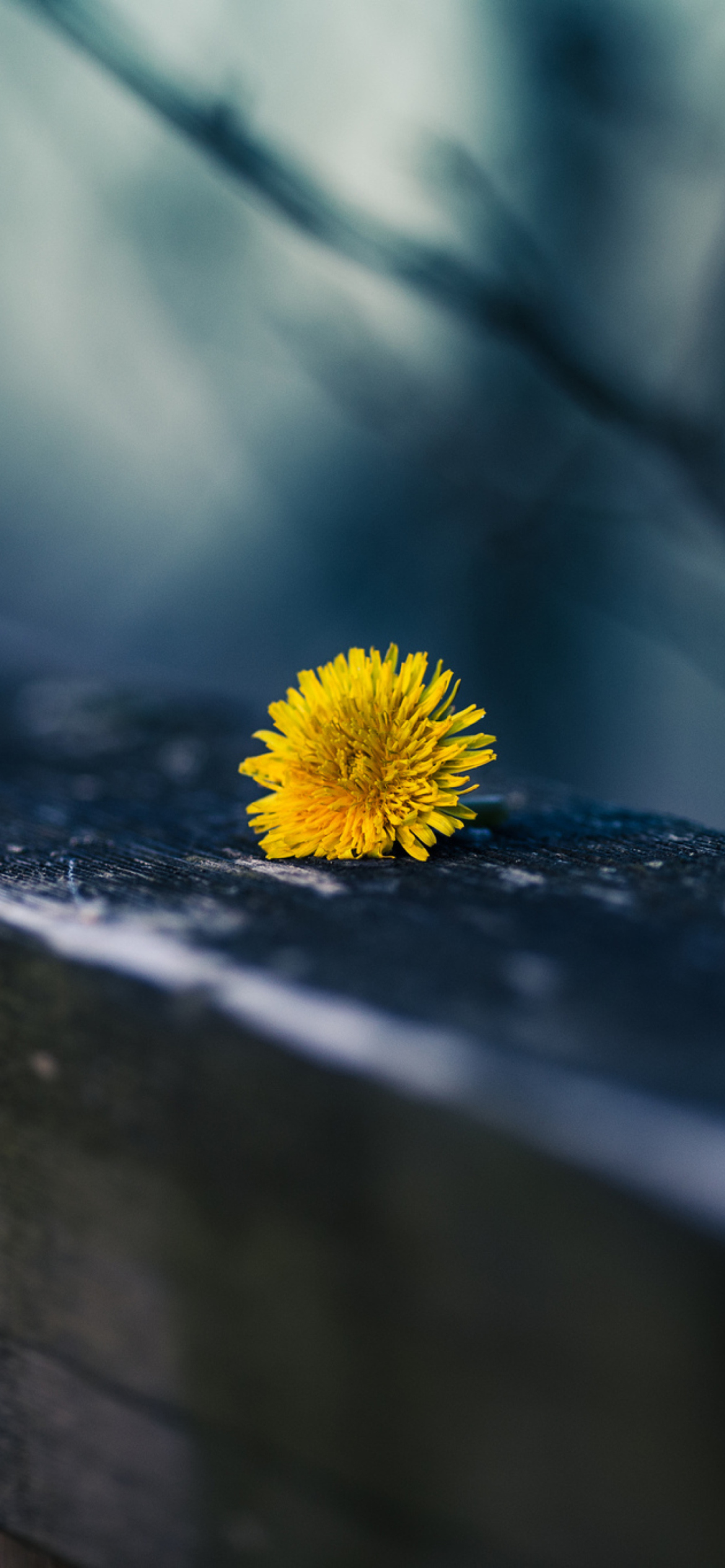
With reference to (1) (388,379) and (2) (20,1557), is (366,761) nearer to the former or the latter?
(2) (20,1557)

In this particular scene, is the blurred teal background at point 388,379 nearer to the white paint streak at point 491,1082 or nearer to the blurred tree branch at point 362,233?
the blurred tree branch at point 362,233

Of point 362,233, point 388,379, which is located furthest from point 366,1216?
point 388,379

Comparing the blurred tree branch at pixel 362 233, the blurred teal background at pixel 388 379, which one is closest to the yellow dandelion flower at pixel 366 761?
the blurred tree branch at pixel 362 233

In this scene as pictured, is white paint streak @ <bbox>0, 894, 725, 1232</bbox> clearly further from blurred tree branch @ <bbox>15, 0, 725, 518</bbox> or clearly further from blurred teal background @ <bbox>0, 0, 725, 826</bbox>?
blurred teal background @ <bbox>0, 0, 725, 826</bbox>

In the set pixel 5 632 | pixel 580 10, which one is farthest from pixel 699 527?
pixel 5 632

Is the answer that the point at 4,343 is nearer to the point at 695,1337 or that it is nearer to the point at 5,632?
the point at 5,632

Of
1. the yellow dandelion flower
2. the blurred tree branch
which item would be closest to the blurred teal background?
the blurred tree branch
